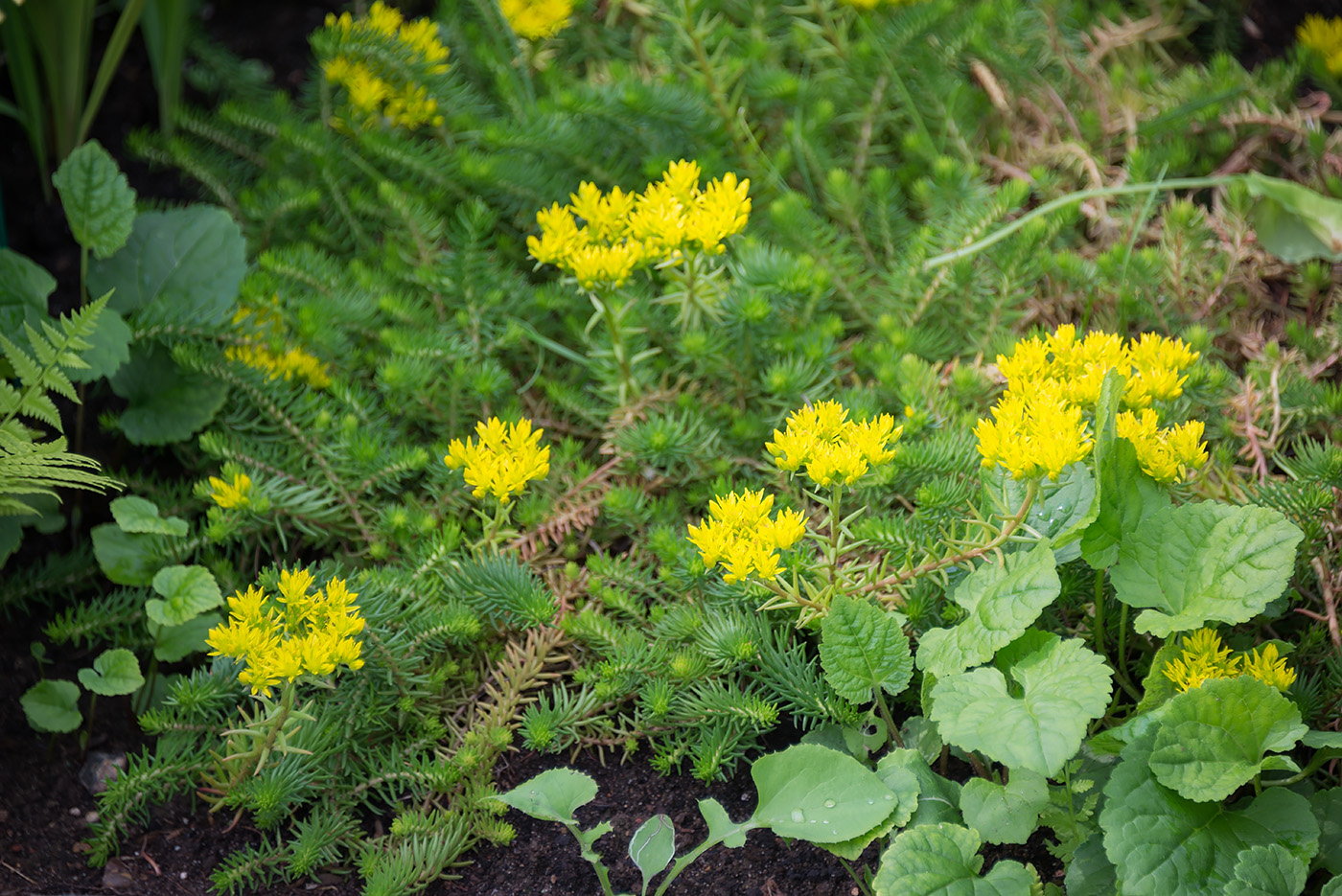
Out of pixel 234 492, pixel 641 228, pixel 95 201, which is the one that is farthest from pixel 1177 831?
pixel 95 201

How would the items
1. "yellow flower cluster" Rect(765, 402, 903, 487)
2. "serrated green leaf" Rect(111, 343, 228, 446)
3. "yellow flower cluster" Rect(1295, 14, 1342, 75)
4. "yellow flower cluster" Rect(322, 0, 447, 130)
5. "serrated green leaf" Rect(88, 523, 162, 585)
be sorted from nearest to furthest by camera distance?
1. "yellow flower cluster" Rect(765, 402, 903, 487)
2. "serrated green leaf" Rect(88, 523, 162, 585)
3. "serrated green leaf" Rect(111, 343, 228, 446)
4. "yellow flower cluster" Rect(322, 0, 447, 130)
5. "yellow flower cluster" Rect(1295, 14, 1342, 75)

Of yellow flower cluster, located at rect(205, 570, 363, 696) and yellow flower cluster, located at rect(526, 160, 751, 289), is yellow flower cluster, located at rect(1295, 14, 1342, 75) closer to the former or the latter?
yellow flower cluster, located at rect(526, 160, 751, 289)

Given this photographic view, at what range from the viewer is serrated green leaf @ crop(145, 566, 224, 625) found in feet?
5.36

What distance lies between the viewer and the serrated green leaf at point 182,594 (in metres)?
1.63

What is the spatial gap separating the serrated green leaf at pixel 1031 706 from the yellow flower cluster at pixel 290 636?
781mm

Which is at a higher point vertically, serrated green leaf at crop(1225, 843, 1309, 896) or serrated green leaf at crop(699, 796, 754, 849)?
serrated green leaf at crop(1225, 843, 1309, 896)

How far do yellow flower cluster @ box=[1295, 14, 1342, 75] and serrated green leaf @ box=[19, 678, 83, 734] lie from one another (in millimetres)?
2902

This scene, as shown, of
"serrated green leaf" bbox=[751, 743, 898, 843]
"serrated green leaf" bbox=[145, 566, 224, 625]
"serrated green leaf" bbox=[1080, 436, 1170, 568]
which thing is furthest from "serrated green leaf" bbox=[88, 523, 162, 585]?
"serrated green leaf" bbox=[1080, 436, 1170, 568]

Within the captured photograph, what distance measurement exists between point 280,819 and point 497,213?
126 cm

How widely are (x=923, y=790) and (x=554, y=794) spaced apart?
501 mm

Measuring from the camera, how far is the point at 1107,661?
64.2 inches

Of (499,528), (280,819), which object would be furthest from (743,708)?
(280,819)

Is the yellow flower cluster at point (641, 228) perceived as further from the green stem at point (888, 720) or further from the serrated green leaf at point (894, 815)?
the serrated green leaf at point (894, 815)

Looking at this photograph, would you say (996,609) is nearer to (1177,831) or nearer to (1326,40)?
(1177,831)
